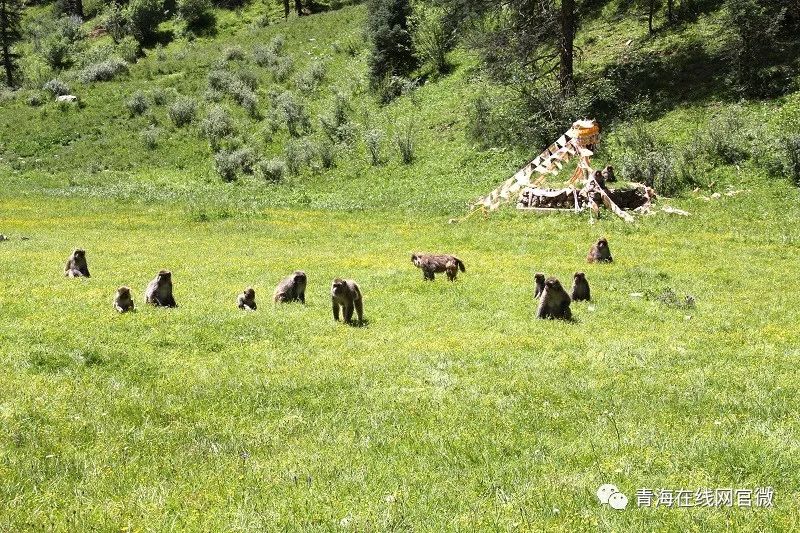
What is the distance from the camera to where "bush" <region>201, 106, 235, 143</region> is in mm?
53594

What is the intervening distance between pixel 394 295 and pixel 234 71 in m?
54.1

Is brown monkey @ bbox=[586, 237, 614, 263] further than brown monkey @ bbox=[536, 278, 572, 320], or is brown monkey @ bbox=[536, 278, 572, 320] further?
brown monkey @ bbox=[586, 237, 614, 263]

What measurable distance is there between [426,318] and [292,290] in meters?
3.41

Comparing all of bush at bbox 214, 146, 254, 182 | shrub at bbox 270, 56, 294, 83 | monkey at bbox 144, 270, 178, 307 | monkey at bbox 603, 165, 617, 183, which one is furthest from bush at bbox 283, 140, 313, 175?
monkey at bbox 144, 270, 178, 307

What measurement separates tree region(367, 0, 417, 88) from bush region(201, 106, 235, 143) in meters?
12.1

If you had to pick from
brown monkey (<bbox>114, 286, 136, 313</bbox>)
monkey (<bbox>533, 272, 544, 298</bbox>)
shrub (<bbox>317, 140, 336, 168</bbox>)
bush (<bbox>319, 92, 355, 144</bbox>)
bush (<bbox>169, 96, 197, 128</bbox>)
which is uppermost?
bush (<bbox>169, 96, 197, 128</bbox>)

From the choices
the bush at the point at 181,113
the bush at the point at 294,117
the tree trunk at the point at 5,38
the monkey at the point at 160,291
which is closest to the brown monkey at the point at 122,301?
the monkey at the point at 160,291

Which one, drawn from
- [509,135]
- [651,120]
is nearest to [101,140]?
[509,135]

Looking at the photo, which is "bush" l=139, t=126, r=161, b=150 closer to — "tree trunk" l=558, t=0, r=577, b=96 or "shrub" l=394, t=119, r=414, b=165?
"shrub" l=394, t=119, r=414, b=165

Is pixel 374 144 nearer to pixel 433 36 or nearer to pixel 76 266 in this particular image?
pixel 433 36

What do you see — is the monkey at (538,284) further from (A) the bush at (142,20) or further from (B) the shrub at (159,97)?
(A) the bush at (142,20)

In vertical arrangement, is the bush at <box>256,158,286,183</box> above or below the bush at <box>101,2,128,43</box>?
below

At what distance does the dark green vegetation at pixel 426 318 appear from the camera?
680 cm

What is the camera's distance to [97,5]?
105 metres
